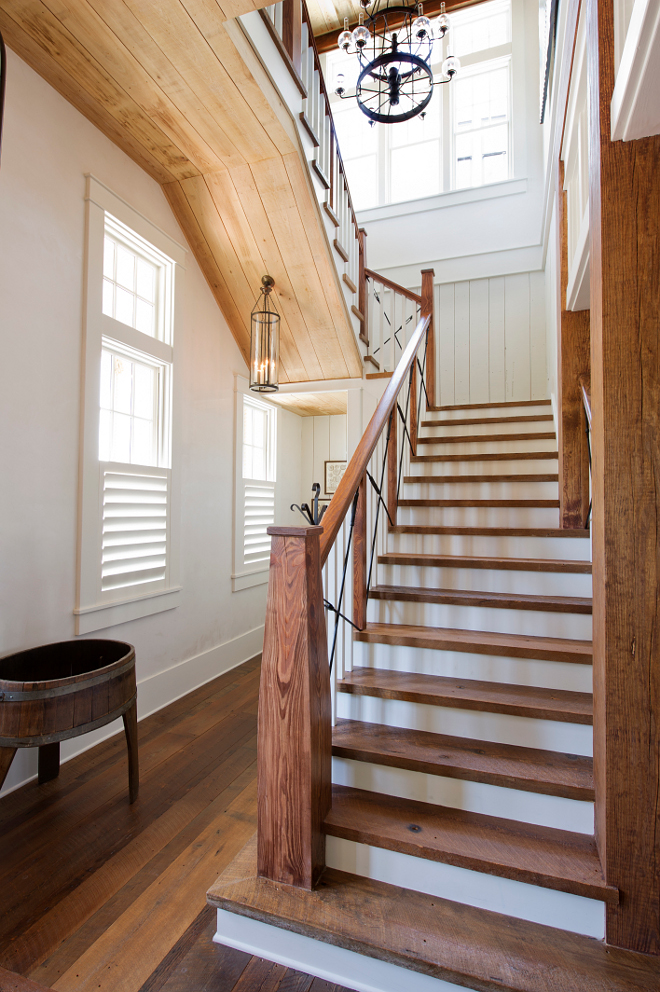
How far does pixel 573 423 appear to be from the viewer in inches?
97.8

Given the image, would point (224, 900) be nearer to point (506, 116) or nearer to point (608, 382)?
point (608, 382)

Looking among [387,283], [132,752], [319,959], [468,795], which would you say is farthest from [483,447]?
[319,959]

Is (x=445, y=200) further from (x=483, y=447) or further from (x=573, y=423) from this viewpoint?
(x=573, y=423)

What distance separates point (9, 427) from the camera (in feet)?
7.00

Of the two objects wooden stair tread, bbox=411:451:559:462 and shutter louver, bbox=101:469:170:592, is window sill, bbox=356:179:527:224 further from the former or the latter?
shutter louver, bbox=101:469:170:592

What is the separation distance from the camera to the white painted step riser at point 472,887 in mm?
1270

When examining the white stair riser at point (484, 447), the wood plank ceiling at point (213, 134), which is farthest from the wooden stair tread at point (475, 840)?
the wood plank ceiling at point (213, 134)

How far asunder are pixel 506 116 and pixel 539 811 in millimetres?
6114

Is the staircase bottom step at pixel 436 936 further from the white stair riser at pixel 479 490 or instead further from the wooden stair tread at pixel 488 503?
the white stair riser at pixel 479 490

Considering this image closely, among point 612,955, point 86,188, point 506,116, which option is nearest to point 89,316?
point 86,188

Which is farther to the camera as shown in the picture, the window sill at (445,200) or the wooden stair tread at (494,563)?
the window sill at (445,200)

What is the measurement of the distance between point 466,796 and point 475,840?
14 centimetres

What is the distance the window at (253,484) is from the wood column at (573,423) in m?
1.98

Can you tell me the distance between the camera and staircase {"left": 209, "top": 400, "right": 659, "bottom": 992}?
124 cm
